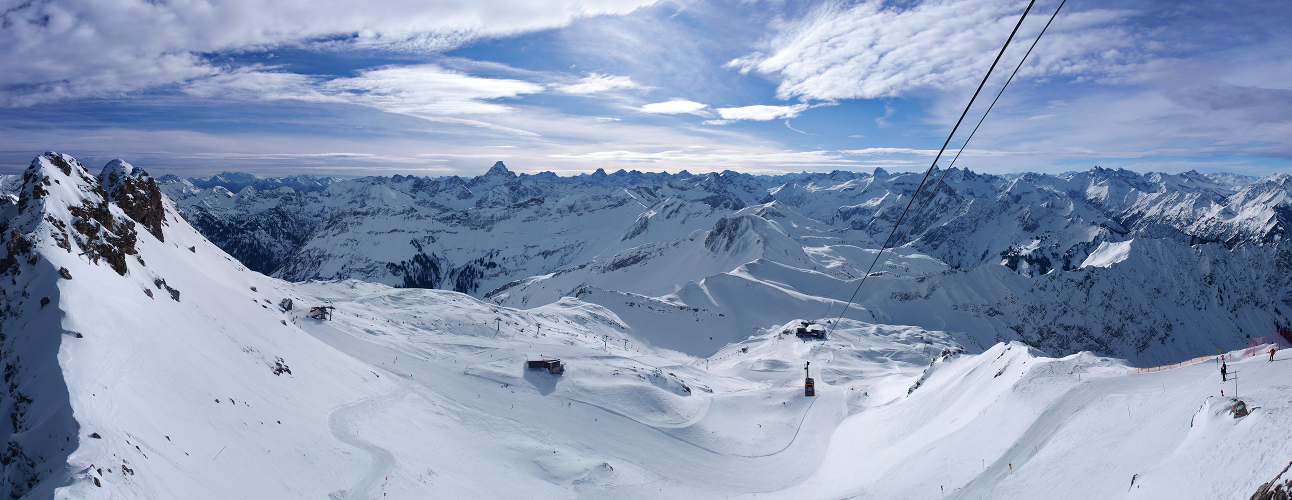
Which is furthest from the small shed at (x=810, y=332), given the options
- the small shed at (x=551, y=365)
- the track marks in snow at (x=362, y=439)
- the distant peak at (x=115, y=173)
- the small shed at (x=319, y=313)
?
the distant peak at (x=115, y=173)

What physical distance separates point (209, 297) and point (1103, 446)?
4742 centimetres

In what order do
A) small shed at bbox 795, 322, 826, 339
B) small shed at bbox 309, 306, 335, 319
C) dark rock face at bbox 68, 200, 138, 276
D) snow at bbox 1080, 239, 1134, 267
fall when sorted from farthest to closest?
snow at bbox 1080, 239, 1134, 267
small shed at bbox 795, 322, 826, 339
small shed at bbox 309, 306, 335, 319
dark rock face at bbox 68, 200, 138, 276

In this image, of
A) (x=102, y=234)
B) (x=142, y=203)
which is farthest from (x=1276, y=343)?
(x=142, y=203)

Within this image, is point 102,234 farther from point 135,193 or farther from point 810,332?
point 810,332

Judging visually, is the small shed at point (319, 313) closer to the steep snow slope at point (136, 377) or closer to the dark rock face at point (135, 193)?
the steep snow slope at point (136, 377)

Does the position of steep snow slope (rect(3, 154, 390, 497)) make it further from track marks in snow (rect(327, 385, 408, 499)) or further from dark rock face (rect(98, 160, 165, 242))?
dark rock face (rect(98, 160, 165, 242))

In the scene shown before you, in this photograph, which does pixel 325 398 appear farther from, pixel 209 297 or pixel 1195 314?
pixel 1195 314

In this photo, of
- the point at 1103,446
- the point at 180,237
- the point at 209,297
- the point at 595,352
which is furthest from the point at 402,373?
the point at 1103,446

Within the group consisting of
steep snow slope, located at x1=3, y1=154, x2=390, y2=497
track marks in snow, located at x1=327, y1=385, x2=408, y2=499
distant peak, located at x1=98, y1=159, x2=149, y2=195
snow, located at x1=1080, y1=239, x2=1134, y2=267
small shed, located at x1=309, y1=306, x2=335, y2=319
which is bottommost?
snow, located at x1=1080, y1=239, x2=1134, y2=267

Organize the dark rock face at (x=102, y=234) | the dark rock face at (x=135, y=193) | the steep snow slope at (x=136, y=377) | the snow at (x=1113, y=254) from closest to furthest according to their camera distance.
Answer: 1. the steep snow slope at (x=136, y=377)
2. the dark rock face at (x=102, y=234)
3. the dark rock face at (x=135, y=193)
4. the snow at (x=1113, y=254)

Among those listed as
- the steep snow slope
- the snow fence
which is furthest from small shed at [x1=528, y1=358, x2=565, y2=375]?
the snow fence

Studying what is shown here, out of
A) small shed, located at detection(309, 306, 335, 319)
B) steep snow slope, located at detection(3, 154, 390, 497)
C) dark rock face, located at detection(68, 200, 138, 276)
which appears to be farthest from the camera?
small shed, located at detection(309, 306, 335, 319)

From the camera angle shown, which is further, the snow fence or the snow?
the snow

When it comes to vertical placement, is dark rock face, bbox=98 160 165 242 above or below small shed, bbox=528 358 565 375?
above
